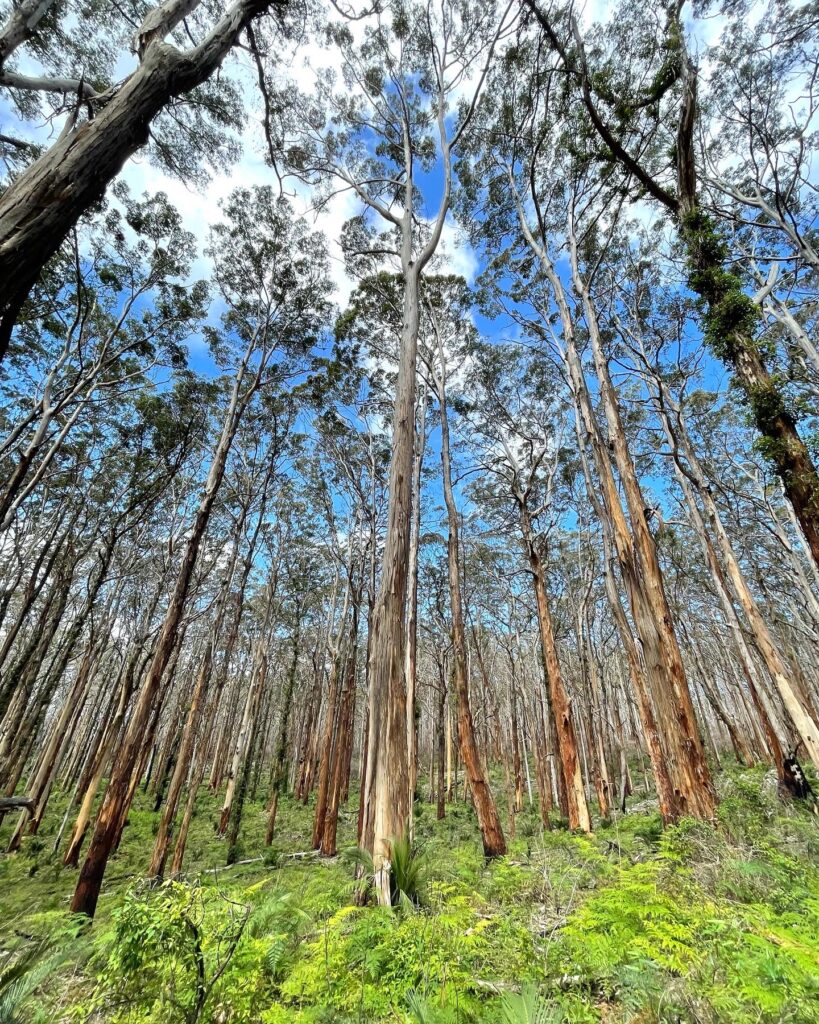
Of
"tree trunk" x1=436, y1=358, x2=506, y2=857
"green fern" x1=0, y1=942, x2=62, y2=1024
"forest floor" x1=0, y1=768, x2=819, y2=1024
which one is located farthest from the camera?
"tree trunk" x1=436, y1=358, x2=506, y2=857

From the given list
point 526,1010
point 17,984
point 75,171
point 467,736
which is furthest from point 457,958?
point 467,736

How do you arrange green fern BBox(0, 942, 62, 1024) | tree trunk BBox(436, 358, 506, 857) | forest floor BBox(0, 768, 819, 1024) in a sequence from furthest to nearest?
tree trunk BBox(436, 358, 506, 857)
forest floor BBox(0, 768, 819, 1024)
green fern BBox(0, 942, 62, 1024)

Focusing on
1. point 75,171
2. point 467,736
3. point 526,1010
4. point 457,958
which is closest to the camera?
point 526,1010

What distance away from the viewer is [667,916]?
2781 millimetres

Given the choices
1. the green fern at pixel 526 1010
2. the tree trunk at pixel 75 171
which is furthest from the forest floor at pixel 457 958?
the tree trunk at pixel 75 171

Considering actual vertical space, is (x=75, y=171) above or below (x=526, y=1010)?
above

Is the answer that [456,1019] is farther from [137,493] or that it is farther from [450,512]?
[137,493]

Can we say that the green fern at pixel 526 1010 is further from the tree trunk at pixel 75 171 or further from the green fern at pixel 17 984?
the tree trunk at pixel 75 171

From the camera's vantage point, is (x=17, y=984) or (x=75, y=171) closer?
(x=17, y=984)

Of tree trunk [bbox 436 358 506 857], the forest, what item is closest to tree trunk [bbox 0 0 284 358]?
the forest

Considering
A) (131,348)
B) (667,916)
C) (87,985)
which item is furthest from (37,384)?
(667,916)

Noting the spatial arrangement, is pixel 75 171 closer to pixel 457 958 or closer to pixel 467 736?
pixel 457 958

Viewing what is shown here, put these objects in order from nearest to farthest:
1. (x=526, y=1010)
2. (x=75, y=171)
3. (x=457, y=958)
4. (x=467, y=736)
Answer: (x=526, y=1010) → (x=75, y=171) → (x=457, y=958) → (x=467, y=736)

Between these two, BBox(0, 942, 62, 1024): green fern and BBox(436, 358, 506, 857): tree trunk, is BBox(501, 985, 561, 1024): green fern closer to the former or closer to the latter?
BBox(0, 942, 62, 1024): green fern
